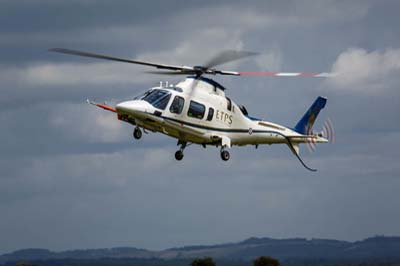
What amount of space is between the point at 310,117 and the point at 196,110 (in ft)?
45.0

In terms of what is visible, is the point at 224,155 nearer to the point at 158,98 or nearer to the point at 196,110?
the point at 196,110

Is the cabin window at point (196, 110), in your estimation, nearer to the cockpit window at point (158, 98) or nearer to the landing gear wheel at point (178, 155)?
the cockpit window at point (158, 98)

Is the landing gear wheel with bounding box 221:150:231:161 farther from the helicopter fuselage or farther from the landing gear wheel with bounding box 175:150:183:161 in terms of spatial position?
the landing gear wheel with bounding box 175:150:183:161

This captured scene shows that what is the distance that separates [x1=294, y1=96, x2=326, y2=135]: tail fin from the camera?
80438 mm

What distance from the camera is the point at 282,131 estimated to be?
77812 millimetres

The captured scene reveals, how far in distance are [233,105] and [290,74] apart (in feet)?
16.9

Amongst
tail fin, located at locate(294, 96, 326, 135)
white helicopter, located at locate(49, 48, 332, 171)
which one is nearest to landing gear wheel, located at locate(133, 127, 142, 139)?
white helicopter, located at locate(49, 48, 332, 171)

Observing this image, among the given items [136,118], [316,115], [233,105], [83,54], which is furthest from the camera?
[316,115]

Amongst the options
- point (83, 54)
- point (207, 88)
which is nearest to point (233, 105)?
point (207, 88)

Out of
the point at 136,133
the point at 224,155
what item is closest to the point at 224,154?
the point at 224,155

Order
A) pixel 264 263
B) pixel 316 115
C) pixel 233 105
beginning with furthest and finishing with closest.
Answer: pixel 264 263 < pixel 316 115 < pixel 233 105

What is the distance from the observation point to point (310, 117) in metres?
81.7

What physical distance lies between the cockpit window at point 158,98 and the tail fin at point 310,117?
45.7 feet

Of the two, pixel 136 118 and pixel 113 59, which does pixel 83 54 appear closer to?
pixel 113 59
